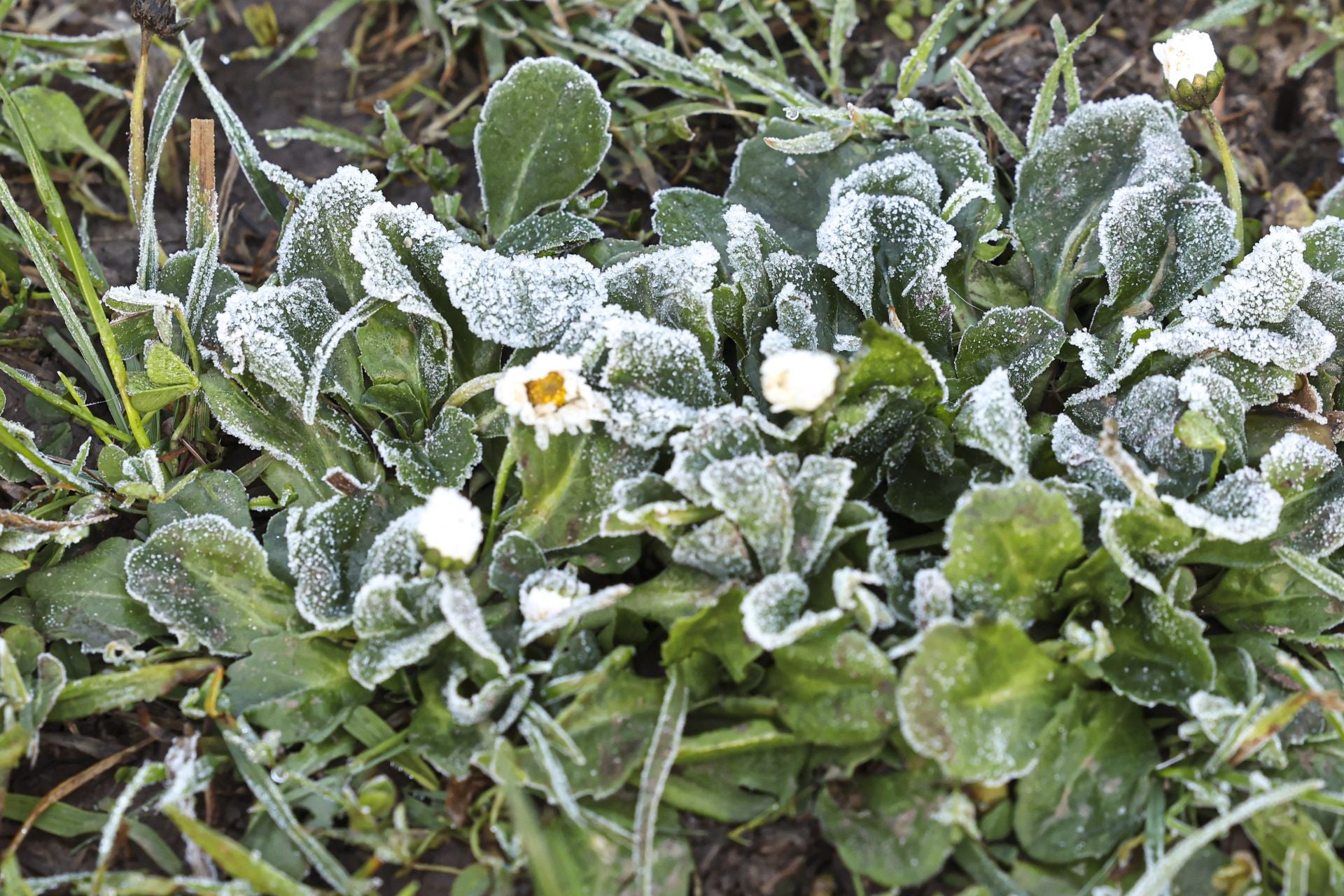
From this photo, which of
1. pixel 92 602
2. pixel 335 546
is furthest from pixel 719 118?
pixel 92 602

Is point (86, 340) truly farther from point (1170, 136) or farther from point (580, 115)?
point (1170, 136)

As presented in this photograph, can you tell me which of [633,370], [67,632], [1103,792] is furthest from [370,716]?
[1103,792]

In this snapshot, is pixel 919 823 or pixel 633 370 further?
pixel 633 370

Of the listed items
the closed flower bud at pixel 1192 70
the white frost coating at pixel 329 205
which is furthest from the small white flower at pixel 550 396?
the closed flower bud at pixel 1192 70

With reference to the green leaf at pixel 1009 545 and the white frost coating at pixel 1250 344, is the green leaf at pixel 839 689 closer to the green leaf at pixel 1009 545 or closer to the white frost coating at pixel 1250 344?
the green leaf at pixel 1009 545

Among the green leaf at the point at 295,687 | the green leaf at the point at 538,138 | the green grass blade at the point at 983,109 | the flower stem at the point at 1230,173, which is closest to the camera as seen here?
the green leaf at the point at 295,687

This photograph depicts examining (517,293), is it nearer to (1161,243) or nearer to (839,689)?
(839,689)
